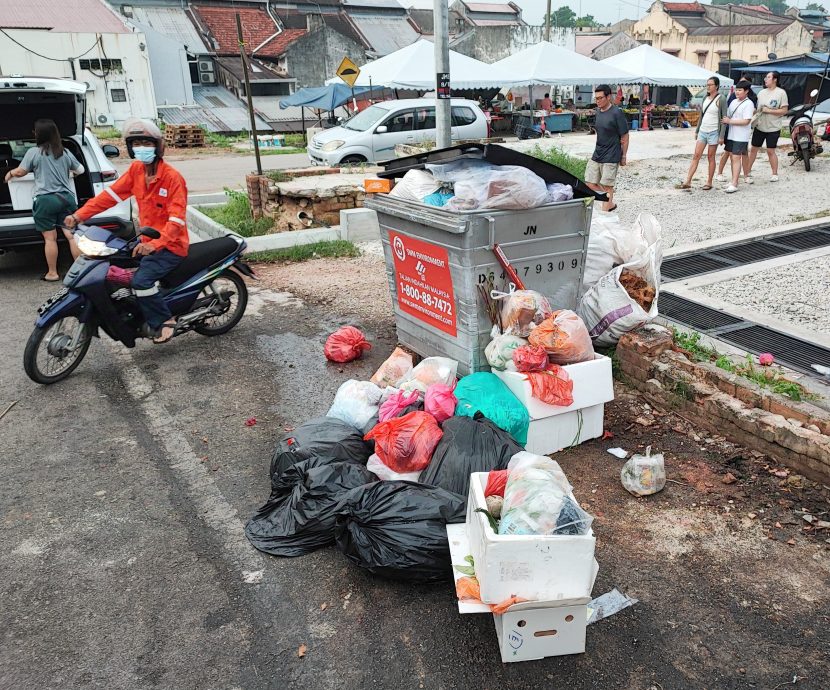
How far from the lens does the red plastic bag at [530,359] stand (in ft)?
12.5

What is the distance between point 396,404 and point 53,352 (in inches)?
111

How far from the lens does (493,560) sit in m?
2.38

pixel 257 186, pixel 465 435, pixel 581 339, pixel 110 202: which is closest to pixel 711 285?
pixel 581 339

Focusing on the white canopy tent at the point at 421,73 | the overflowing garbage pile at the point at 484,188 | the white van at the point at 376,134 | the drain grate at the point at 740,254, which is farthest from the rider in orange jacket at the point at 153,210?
the white canopy tent at the point at 421,73

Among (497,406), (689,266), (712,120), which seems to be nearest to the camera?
(497,406)

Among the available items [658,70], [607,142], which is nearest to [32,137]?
[607,142]

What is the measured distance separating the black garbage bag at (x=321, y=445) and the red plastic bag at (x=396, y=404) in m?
0.18

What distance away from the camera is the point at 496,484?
2861 mm

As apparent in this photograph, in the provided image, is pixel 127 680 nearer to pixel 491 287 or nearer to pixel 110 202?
pixel 491 287

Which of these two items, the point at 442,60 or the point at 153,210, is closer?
the point at 153,210

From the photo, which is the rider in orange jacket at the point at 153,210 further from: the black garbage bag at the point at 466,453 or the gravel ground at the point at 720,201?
the gravel ground at the point at 720,201

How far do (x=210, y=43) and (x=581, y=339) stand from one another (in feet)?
115

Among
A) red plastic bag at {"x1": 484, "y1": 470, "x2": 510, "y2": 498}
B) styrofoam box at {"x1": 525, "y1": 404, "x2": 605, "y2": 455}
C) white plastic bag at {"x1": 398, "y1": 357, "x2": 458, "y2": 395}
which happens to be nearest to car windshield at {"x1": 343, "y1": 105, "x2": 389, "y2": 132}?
white plastic bag at {"x1": 398, "y1": 357, "x2": 458, "y2": 395}

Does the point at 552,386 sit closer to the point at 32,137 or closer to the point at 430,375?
the point at 430,375
